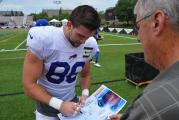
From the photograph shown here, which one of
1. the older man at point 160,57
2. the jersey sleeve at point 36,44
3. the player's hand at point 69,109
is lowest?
the player's hand at point 69,109

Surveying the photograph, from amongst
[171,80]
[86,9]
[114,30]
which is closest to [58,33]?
[86,9]

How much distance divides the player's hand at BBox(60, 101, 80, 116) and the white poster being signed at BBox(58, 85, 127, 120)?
0.06 m

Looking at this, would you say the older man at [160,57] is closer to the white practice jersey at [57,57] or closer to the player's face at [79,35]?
the player's face at [79,35]

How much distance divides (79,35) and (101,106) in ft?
2.29

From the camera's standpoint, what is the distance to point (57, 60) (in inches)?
141

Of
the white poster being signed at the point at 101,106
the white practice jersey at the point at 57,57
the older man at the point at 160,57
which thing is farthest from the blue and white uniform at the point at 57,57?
the older man at the point at 160,57

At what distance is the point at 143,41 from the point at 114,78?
10.5 m

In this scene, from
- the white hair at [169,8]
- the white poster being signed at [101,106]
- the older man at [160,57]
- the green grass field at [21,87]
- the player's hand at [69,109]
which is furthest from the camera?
the green grass field at [21,87]

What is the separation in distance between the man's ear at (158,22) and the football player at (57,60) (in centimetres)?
178

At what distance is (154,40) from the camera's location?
1.67 m

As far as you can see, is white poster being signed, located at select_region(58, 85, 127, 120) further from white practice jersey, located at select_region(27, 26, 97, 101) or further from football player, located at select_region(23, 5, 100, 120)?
white practice jersey, located at select_region(27, 26, 97, 101)

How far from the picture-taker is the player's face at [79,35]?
3.44 m

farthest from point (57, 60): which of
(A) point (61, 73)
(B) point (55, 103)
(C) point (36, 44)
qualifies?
(B) point (55, 103)

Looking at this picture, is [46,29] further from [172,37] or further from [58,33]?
[172,37]
